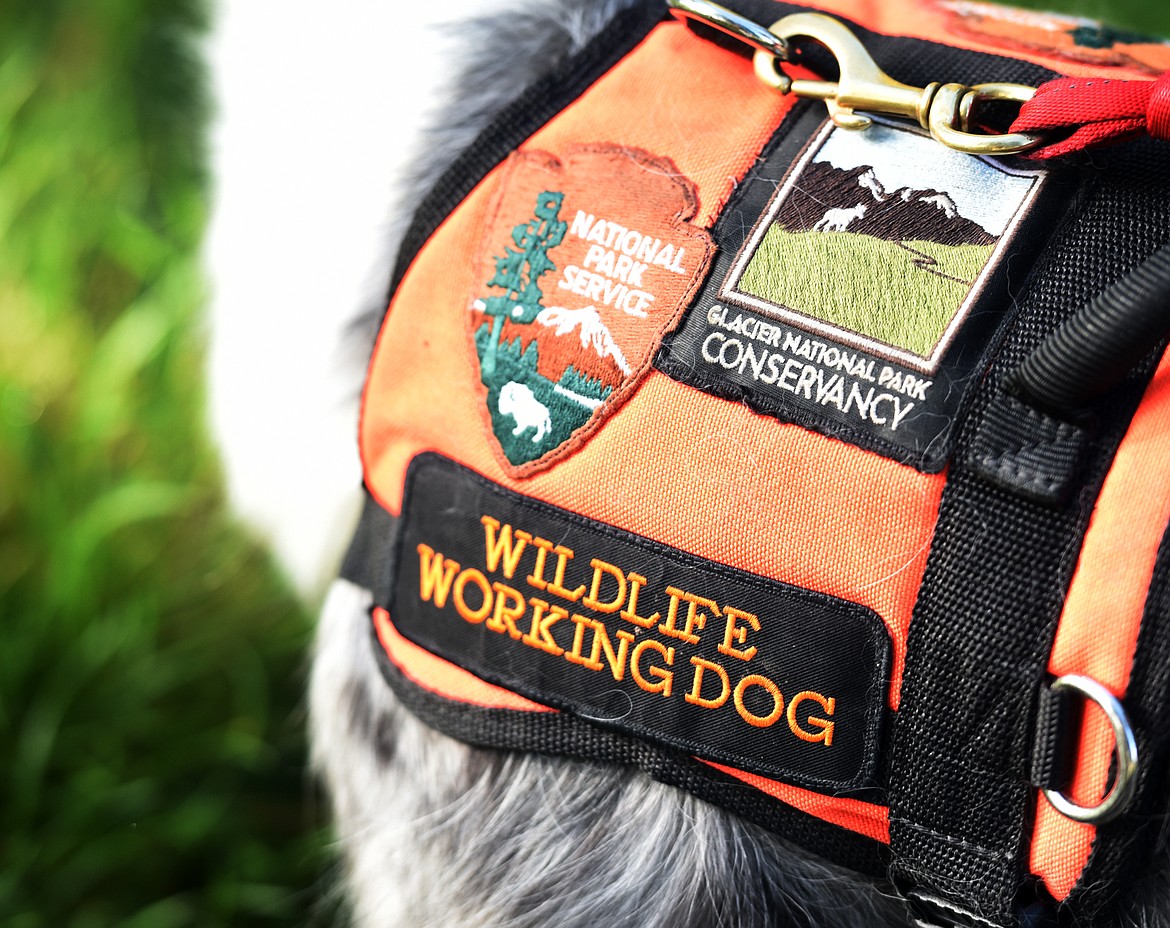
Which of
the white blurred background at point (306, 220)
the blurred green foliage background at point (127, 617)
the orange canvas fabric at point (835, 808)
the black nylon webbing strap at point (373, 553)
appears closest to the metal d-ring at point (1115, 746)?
the orange canvas fabric at point (835, 808)

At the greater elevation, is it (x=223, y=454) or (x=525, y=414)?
(x=525, y=414)

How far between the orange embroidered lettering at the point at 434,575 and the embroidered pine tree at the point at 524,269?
5.2 inches

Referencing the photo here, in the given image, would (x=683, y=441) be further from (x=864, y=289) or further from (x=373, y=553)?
(x=373, y=553)

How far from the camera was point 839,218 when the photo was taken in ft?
2.21

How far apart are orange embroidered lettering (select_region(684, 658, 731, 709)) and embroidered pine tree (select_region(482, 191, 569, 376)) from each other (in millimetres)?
225

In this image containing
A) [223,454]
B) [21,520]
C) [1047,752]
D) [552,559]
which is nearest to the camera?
[1047,752]

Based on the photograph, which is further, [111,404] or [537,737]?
[111,404]

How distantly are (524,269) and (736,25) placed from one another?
7.8 inches

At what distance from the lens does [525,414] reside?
73 cm

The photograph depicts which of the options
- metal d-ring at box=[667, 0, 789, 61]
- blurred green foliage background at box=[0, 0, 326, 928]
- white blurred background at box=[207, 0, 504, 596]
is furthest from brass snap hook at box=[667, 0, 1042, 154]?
blurred green foliage background at box=[0, 0, 326, 928]

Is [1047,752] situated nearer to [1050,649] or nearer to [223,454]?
[1050,649]

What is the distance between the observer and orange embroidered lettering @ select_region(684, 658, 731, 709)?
68cm

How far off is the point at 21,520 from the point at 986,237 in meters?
1.34

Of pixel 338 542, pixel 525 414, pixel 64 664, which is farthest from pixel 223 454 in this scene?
pixel 525 414
